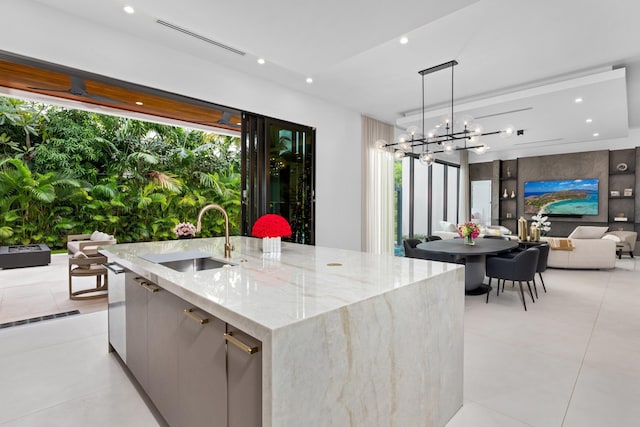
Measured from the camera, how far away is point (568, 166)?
8.98 m

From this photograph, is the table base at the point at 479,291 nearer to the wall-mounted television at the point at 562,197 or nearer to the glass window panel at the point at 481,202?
the wall-mounted television at the point at 562,197

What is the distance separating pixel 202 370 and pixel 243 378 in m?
0.33

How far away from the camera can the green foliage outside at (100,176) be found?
6.67 meters

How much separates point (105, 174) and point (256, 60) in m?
5.70

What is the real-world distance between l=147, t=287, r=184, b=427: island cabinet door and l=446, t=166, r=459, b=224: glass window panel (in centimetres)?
986

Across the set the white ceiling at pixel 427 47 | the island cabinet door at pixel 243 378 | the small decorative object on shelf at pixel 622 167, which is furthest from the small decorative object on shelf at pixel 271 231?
the small decorative object on shelf at pixel 622 167

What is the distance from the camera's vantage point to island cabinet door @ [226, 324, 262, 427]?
3.37 feet

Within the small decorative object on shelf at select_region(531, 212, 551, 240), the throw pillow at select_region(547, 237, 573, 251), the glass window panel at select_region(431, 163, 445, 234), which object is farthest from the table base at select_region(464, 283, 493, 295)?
the glass window panel at select_region(431, 163, 445, 234)

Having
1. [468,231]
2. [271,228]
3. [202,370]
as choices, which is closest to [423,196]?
[468,231]

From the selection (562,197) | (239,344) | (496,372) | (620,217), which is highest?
(562,197)

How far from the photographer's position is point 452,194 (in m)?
10.5

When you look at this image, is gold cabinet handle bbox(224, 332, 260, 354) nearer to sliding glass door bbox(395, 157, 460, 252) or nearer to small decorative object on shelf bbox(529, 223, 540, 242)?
small decorative object on shelf bbox(529, 223, 540, 242)

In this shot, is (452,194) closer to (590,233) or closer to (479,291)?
(590,233)

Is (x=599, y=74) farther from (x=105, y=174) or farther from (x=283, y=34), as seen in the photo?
(x=105, y=174)
